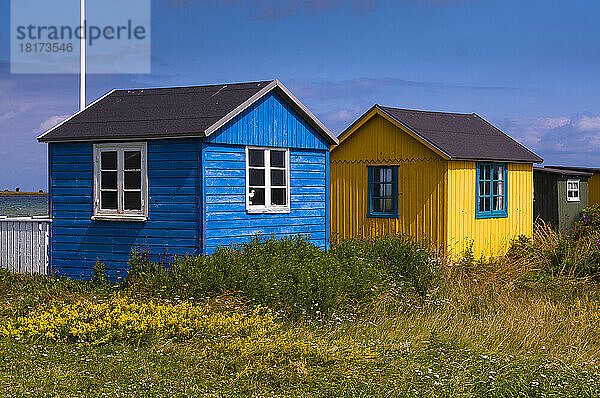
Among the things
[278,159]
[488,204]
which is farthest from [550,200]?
[278,159]

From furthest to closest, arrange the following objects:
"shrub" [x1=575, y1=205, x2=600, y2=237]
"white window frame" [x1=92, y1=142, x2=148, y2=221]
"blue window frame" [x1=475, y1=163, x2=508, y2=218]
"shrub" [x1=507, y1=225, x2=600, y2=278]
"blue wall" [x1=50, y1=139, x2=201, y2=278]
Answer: "shrub" [x1=575, y1=205, x2=600, y2=237]
"blue window frame" [x1=475, y1=163, x2=508, y2=218]
"shrub" [x1=507, y1=225, x2=600, y2=278]
"white window frame" [x1=92, y1=142, x2=148, y2=221]
"blue wall" [x1=50, y1=139, x2=201, y2=278]

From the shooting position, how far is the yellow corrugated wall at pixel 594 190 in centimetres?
2834

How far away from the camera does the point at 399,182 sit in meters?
19.8

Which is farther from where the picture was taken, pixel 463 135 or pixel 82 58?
pixel 463 135

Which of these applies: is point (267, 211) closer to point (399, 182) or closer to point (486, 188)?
point (399, 182)

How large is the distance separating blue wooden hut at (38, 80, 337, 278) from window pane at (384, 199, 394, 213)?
145 inches

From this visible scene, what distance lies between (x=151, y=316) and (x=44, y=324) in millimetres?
1379

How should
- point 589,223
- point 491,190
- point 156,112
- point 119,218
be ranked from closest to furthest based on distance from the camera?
point 119,218
point 156,112
point 491,190
point 589,223

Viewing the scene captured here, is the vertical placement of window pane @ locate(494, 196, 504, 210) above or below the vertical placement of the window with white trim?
below

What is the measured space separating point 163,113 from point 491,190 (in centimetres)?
958

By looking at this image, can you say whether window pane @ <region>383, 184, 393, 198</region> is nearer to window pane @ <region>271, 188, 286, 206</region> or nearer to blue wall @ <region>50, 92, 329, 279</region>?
blue wall @ <region>50, 92, 329, 279</region>

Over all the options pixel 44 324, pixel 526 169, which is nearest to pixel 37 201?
pixel 526 169

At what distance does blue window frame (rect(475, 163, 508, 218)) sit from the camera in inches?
790

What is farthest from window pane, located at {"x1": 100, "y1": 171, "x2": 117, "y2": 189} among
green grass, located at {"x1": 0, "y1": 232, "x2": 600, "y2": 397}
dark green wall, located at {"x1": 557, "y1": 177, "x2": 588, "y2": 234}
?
dark green wall, located at {"x1": 557, "y1": 177, "x2": 588, "y2": 234}
